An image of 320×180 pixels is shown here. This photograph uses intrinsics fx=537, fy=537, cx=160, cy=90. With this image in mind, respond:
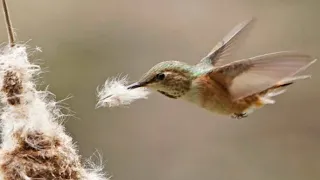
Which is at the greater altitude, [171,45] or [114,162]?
[171,45]

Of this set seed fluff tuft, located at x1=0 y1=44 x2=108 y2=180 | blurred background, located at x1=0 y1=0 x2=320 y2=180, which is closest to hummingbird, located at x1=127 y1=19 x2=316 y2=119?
seed fluff tuft, located at x1=0 y1=44 x2=108 y2=180

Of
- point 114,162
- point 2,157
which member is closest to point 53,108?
point 2,157

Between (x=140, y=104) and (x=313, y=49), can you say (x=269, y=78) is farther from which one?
(x=313, y=49)

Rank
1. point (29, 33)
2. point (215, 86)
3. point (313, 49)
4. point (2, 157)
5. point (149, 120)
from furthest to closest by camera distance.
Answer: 1. point (313, 49)
2. point (149, 120)
3. point (29, 33)
4. point (215, 86)
5. point (2, 157)

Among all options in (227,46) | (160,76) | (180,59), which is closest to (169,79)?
(160,76)

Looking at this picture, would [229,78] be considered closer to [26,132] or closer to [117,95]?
[117,95]

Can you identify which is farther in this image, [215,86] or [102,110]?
[102,110]
